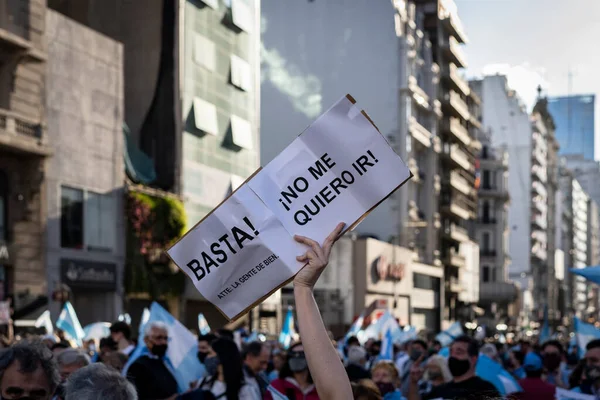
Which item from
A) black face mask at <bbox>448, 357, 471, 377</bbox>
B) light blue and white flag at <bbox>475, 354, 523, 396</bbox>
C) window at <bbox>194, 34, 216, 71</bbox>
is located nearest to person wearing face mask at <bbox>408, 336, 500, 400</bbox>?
black face mask at <bbox>448, 357, 471, 377</bbox>

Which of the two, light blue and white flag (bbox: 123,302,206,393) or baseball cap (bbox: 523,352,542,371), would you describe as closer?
baseball cap (bbox: 523,352,542,371)

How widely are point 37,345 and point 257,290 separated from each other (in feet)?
3.50

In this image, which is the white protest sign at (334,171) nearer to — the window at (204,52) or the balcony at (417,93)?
the window at (204,52)

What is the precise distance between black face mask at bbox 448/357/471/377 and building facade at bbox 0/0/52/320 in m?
21.8

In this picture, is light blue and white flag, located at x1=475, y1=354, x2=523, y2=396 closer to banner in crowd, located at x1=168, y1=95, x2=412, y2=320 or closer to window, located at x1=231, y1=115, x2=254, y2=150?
banner in crowd, located at x1=168, y1=95, x2=412, y2=320

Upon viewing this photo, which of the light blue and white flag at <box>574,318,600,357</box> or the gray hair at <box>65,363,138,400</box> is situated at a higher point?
the gray hair at <box>65,363,138,400</box>

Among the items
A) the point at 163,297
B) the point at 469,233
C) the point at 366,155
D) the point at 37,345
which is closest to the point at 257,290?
the point at 366,155

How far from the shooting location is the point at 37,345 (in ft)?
15.5

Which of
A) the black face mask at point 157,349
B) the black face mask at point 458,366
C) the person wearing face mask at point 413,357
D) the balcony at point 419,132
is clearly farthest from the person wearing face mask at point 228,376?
the balcony at point 419,132

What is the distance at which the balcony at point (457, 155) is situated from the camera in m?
71.9

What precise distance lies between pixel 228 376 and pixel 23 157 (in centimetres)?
2300

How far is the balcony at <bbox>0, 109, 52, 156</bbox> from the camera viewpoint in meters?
27.7

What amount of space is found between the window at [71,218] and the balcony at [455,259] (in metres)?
42.7

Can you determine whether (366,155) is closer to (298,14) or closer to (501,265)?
(298,14)
